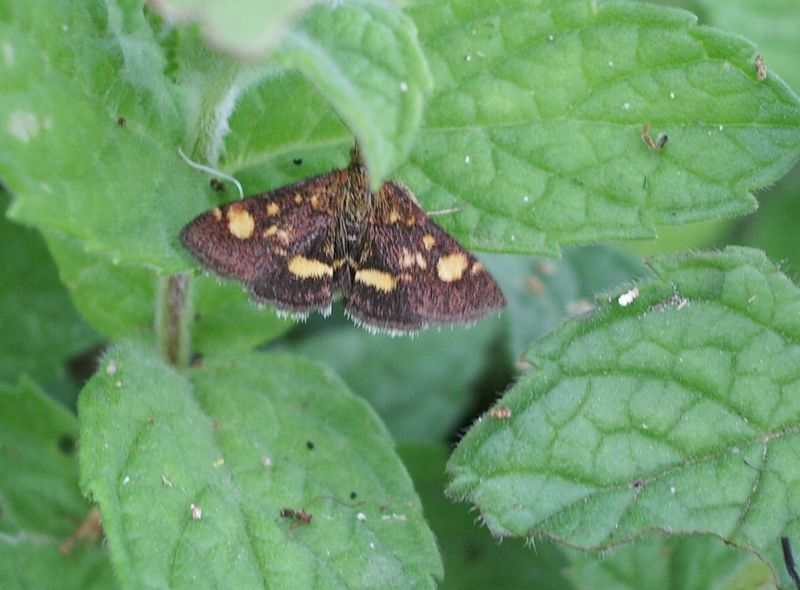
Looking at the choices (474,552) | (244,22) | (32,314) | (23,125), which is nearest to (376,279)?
(23,125)

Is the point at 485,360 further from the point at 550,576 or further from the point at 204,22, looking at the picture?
the point at 204,22

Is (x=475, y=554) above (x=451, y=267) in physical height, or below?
below

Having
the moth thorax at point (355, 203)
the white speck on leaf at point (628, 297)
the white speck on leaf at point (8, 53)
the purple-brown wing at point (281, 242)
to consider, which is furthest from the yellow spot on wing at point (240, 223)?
the white speck on leaf at point (628, 297)

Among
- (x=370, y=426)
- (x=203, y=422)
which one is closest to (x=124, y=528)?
(x=203, y=422)

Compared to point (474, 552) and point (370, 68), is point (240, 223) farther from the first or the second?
point (474, 552)

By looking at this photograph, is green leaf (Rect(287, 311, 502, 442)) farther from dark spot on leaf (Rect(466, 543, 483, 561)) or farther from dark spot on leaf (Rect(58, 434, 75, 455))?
dark spot on leaf (Rect(58, 434, 75, 455))

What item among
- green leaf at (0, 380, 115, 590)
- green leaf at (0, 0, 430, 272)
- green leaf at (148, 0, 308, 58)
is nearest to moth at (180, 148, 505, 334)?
green leaf at (0, 0, 430, 272)
